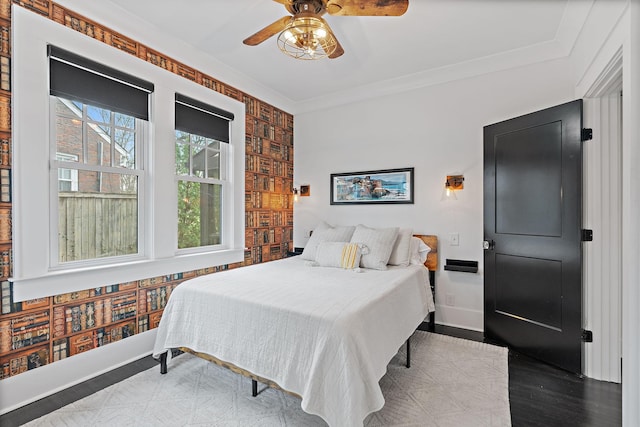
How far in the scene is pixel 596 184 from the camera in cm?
228

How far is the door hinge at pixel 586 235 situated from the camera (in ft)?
7.52

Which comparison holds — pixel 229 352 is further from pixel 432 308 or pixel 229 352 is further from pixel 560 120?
pixel 560 120

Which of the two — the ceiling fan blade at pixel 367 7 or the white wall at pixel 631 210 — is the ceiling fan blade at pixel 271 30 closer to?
the ceiling fan blade at pixel 367 7

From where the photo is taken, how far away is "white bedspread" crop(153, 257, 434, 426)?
153 cm

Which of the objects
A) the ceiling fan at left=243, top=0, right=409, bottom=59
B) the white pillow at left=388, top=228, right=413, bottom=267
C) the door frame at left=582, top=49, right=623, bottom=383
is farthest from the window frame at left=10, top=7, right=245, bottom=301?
the door frame at left=582, top=49, right=623, bottom=383

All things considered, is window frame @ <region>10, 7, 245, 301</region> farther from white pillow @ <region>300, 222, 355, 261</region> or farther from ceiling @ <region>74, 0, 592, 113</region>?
white pillow @ <region>300, 222, 355, 261</region>

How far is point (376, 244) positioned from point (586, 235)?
1.63 metres

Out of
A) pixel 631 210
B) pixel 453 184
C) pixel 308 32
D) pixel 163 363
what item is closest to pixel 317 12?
pixel 308 32

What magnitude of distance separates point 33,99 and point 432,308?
3.57m

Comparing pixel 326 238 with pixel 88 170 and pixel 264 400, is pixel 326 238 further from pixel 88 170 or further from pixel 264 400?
pixel 88 170

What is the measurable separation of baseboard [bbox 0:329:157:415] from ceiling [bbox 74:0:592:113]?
8.31ft

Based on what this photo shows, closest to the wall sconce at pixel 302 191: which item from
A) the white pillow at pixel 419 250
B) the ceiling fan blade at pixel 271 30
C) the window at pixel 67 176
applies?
the white pillow at pixel 419 250

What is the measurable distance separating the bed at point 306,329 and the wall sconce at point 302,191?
188cm

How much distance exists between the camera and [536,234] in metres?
2.61
